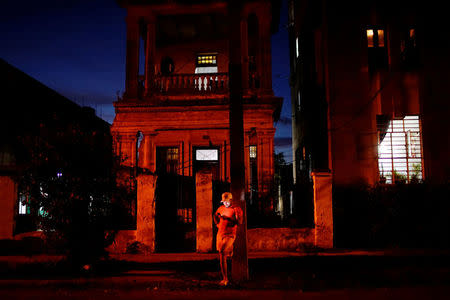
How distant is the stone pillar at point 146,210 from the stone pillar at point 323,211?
4.51 metres

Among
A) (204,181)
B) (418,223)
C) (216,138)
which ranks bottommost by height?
(418,223)

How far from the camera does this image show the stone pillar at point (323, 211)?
10180 mm

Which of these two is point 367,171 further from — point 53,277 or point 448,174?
point 53,277

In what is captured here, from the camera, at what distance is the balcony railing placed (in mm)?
14571

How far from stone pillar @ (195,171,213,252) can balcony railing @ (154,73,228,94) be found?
5.11m

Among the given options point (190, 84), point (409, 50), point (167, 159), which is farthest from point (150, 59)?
point (409, 50)

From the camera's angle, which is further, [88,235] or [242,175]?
[88,235]

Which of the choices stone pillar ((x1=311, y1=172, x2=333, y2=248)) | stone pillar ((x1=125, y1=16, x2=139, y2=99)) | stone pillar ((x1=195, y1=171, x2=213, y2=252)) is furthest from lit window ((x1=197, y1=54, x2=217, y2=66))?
stone pillar ((x1=311, y1=172, x2=333, y2=248))

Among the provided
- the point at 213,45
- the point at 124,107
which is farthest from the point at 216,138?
the point at 213,45

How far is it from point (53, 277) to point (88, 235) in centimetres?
118

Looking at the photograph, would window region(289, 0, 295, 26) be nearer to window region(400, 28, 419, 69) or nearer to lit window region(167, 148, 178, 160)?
window region(400, 28, 419, 69)

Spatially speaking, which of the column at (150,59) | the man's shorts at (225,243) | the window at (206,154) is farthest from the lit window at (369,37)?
the man's shorts at (225,243)

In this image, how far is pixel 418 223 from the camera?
415 inches

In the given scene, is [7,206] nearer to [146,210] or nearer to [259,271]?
[146,210]
